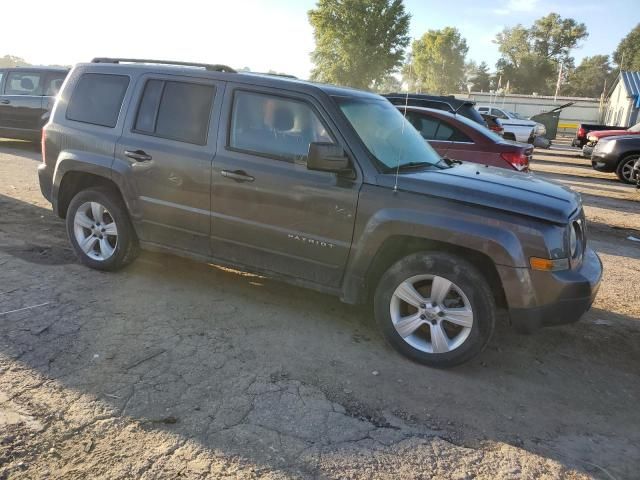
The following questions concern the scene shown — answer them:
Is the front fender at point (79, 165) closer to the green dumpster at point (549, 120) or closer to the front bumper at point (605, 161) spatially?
the front bumper at point (605, 161)

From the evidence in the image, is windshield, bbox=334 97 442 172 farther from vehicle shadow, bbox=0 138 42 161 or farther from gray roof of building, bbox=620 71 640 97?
gray roof of building, bbox=620 71 640 97

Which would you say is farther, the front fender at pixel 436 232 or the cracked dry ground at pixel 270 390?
the front fender at pixel 436 232

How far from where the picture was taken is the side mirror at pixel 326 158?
141 inches

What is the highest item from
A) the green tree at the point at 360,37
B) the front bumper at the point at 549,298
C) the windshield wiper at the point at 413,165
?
the green tree at the point at 360,37

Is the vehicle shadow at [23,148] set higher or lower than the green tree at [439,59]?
A: lower

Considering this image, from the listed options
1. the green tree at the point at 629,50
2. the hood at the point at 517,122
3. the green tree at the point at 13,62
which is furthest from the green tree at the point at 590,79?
the green tree at the point at 13,62

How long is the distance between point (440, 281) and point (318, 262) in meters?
0.90

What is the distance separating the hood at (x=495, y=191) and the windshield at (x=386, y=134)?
0.23m

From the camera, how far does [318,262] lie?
12.7ft

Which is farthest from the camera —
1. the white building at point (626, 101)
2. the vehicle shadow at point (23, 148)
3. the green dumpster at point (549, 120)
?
the white building at point (626, 101)

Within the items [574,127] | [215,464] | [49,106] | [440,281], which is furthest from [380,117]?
[574,127]

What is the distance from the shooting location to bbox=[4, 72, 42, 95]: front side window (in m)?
12.1

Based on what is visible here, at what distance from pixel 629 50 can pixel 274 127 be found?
99.0m

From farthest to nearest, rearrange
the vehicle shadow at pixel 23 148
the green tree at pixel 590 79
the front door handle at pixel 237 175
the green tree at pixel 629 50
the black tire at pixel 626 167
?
the green tree at pixel 590 79 → the green tree at pixel 629 50 → the black tire at pixel 626 167 → the vehicle shadow at pixel 23 148 → the front door handle at pixel 237 175
